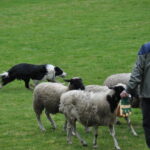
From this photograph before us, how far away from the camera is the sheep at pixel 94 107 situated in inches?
452

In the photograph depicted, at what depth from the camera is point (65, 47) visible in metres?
28.3

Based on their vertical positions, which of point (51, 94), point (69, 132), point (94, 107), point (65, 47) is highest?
point (94, 107)

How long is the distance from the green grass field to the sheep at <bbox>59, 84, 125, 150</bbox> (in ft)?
1.93

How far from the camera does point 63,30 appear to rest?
3244 centimetres

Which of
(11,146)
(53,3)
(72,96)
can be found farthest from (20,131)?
(53,3)

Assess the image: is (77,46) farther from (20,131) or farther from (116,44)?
(20,131)

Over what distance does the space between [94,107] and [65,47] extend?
55.5 feet

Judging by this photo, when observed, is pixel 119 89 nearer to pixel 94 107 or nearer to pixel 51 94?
pixel 94 107

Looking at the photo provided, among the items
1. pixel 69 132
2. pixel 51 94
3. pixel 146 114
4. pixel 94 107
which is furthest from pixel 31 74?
pixel 146 114

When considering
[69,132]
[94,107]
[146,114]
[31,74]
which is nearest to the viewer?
[146,114]

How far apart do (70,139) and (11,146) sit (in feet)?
4.46

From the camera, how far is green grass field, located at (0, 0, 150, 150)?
12.9 m

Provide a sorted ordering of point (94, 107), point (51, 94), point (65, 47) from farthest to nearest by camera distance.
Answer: point (65, 47), point (51, 94), point (94, 107)

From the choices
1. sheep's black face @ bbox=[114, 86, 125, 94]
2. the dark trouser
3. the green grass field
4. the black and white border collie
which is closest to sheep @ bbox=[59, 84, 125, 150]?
sheep's black face @ bbox=[114, 86, 125, 94]
